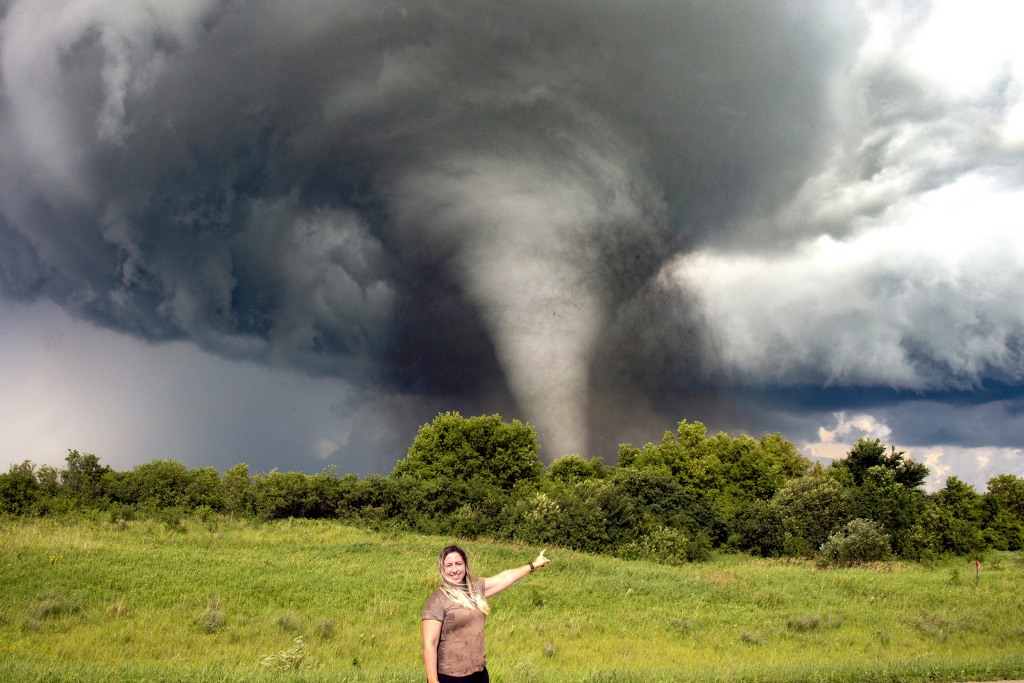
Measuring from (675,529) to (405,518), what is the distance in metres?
16.9

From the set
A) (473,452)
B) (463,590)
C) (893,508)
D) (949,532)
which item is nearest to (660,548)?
(893,508)

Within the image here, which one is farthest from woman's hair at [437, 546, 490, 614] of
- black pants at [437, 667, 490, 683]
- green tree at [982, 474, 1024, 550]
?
green tree at [982, 474, 1024, 550]

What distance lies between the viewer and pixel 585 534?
1676 inches

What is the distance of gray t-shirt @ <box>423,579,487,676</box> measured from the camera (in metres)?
7.21

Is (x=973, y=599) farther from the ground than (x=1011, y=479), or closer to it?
closer to it

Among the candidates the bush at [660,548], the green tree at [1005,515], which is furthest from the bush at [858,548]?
the green tree at [1005,515]

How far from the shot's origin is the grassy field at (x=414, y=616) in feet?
51.3

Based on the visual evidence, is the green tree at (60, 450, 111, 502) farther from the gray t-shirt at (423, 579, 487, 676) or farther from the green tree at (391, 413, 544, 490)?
the gray t-shirt at (423, 579, 487, 676)

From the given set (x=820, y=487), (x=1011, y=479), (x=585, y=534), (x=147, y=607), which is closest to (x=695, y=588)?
(x=585, y=534)

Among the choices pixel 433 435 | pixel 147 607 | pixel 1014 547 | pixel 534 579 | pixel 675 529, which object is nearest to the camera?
pixel 147 607

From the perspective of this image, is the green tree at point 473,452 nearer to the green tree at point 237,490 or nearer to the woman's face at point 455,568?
the green tree at point 237,490

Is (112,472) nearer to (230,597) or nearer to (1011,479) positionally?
(230,597)

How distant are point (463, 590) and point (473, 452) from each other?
58.8m

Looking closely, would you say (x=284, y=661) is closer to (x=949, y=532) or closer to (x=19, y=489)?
(x=19, y=489)
